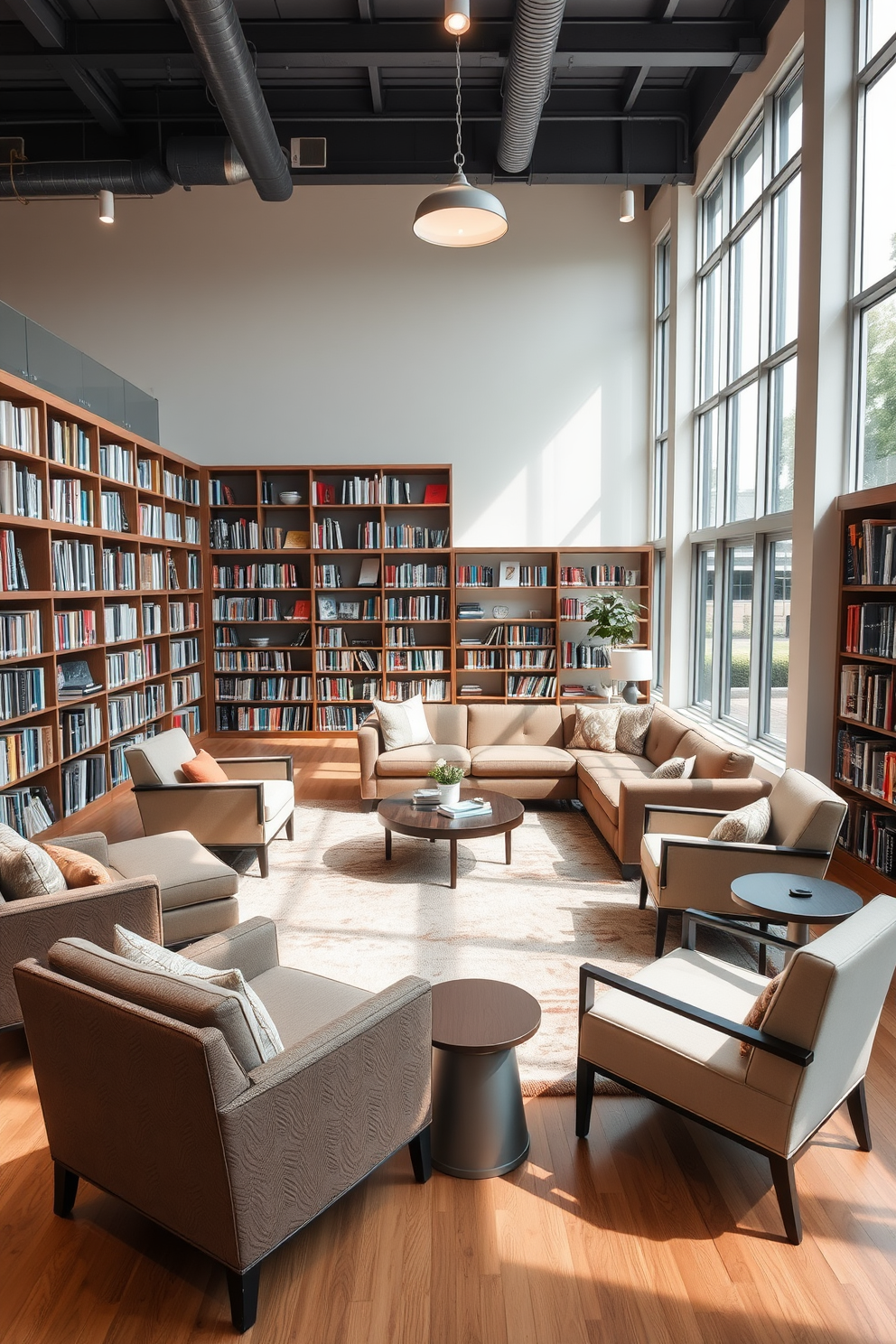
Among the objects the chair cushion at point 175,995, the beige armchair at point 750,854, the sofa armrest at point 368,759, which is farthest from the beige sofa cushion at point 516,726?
the chair cushion at point 175,995

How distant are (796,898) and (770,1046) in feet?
3.54

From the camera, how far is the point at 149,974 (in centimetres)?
213

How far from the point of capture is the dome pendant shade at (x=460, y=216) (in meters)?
4.18

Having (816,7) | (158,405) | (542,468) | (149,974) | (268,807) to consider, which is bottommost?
(268,807)

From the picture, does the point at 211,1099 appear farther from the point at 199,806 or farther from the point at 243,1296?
the point at 199,806

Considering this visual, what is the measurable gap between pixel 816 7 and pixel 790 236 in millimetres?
1240

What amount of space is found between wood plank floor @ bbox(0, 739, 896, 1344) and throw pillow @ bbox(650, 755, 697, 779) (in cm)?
255

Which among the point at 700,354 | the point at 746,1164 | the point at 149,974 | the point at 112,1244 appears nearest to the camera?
the point at 149,974

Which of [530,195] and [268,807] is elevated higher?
[530,195]

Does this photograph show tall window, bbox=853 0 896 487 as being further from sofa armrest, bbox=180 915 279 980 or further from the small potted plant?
sofa armrest, bbox=180 915 279 980

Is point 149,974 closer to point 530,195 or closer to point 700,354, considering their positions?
point 700,354

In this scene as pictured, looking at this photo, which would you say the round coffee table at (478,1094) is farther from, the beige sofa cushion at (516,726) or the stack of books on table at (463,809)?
the beige sofa cushion at (516,726)

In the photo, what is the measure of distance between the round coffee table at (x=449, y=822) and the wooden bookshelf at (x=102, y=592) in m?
2.27

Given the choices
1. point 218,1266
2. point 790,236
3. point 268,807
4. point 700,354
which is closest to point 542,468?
point 700,354
